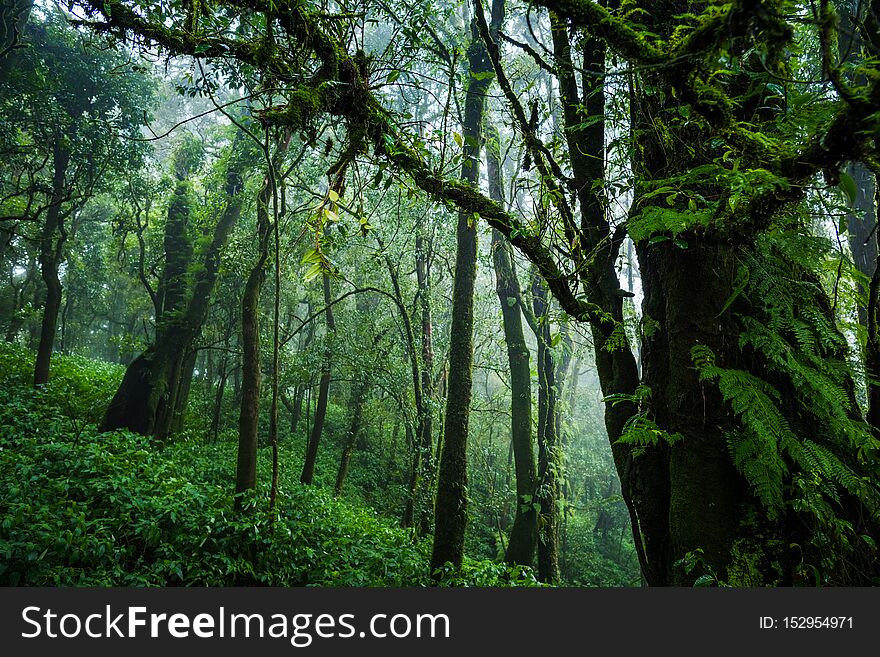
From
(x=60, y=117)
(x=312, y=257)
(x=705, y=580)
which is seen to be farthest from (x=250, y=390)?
(x=60, y=117)

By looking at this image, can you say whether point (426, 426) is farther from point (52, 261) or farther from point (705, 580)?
point (52, 261)

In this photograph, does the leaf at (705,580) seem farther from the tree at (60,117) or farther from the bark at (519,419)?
the tree at (60,117)

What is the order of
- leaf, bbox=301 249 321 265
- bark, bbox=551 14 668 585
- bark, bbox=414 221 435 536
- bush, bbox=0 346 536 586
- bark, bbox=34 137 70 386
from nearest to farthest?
bark, bbox=551 14 668 585
leaf, bbox=301 249 321 265
bush, bbox=0 346 536 586
bark, bbox=414 221 435 536
bark, bbox=34 137 70 386

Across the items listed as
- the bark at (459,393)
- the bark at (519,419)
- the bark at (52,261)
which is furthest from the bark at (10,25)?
the bark at (519,419)

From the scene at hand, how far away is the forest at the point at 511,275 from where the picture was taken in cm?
181

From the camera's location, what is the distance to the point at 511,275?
895cm

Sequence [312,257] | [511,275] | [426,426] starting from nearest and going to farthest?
[312,257]
[511,275]
[426,426]

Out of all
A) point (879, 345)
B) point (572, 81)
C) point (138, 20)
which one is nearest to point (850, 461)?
point (879, 345)

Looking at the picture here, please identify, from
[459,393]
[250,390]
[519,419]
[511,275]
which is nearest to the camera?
[459,393]

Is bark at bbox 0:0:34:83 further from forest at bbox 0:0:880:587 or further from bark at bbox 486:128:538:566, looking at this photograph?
bark at bbox 486:128:538:566

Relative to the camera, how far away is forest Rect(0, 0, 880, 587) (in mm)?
1812

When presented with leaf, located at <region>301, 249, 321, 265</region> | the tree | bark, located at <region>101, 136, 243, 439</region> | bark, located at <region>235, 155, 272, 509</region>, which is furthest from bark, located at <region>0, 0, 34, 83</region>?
leaf, located at <region>301, 249, 321, 265</region>

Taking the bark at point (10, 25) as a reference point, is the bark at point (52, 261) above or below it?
below

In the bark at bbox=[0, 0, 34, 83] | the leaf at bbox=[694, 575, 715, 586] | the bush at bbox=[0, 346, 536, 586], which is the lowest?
the bush at bbox=[0, 346, 536, 586]
